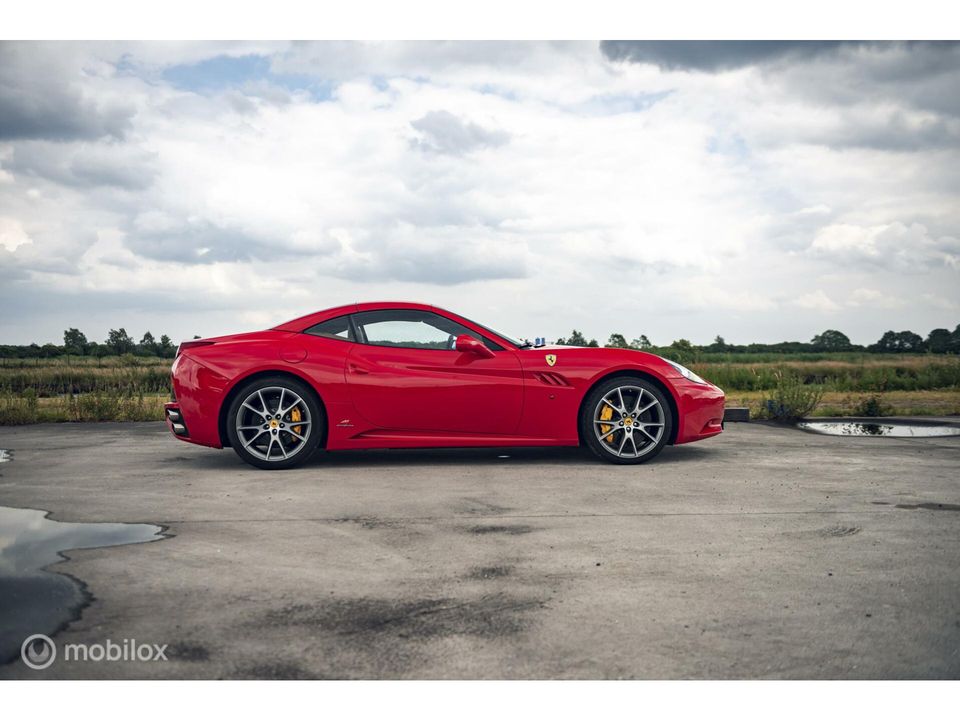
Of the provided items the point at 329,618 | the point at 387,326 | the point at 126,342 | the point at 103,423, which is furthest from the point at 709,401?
the point at 126,342

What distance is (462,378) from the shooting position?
757 cm

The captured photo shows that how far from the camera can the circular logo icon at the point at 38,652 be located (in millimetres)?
2994

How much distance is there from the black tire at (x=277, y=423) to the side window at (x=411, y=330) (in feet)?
2.47

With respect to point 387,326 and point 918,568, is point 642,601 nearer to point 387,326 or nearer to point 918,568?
point 918,568

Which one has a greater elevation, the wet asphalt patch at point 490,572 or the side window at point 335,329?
the side window at point 335,329

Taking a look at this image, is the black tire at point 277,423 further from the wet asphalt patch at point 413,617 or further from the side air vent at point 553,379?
the wet asphalt patch at point 413,617

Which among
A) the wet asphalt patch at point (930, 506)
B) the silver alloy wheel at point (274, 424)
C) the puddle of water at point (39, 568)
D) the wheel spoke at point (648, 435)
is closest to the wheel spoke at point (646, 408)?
the wheel spoke at point (648, 435)

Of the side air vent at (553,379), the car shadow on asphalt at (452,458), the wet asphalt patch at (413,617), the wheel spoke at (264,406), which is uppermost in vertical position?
the side air vent at (553,379)

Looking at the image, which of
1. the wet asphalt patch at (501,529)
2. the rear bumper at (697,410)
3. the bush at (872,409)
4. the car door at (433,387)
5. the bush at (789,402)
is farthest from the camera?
the bush at (872,409)

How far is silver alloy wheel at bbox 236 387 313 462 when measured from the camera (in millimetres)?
7531

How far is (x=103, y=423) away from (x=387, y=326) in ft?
23.8

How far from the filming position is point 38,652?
310 cm

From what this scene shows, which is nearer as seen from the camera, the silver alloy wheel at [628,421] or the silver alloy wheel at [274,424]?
the silver alloy wheel at [274,424]

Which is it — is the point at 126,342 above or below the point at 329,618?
above
